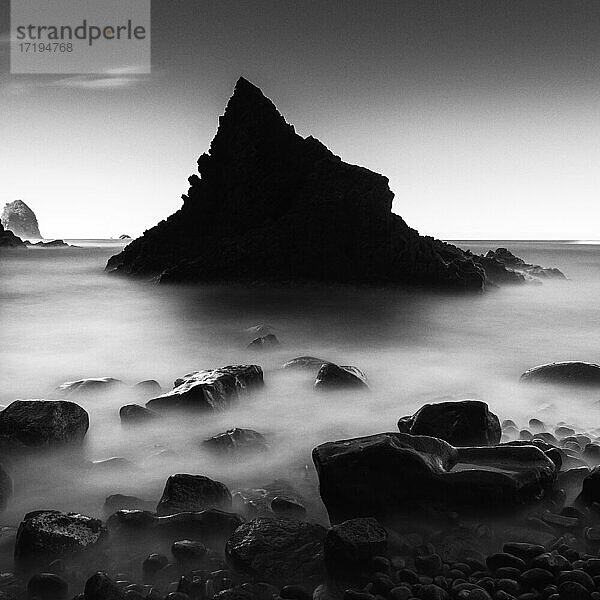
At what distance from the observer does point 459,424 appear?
17.9 ft

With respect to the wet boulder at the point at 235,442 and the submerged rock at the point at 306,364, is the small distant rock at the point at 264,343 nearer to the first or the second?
the submerged rock at the point at 306,364

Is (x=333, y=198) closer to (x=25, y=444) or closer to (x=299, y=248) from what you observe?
(x=299, y=248)

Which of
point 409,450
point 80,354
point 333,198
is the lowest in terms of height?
point 80,354

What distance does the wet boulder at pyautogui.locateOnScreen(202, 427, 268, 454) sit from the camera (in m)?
5.51

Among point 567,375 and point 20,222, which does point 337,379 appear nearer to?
point 567,375

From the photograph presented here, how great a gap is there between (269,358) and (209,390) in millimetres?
3891

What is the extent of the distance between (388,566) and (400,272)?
21218mm

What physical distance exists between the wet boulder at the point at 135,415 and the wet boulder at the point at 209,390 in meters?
0.20

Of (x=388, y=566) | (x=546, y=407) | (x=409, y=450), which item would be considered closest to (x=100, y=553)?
(x=388, y=566)

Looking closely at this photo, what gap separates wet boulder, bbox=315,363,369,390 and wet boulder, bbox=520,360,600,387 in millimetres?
2515

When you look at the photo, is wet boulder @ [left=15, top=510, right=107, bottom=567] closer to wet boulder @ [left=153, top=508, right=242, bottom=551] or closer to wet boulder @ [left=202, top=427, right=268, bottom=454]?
wet boulder @ [left=153, top=508, right=242, bottom=551]

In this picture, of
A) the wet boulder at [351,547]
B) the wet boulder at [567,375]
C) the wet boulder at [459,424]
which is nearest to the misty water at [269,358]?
the wet boulder at [567,375]

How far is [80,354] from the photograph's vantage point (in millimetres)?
11773

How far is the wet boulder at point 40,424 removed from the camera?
541 centimetres
